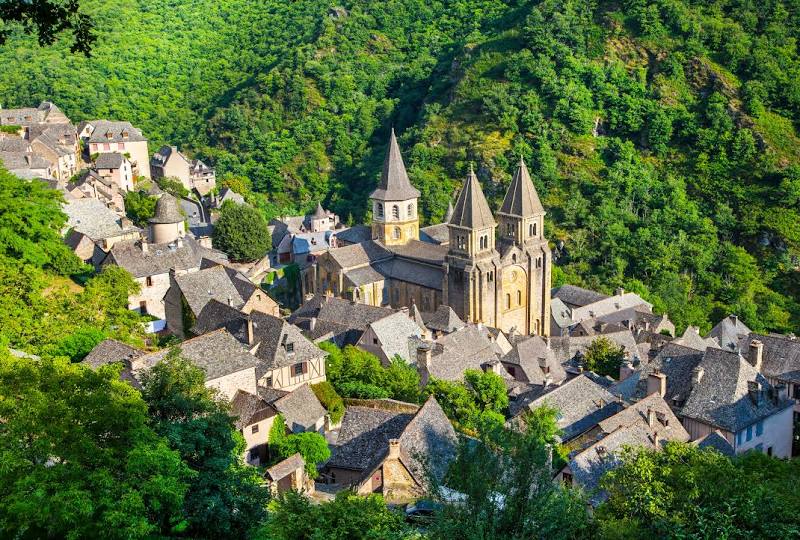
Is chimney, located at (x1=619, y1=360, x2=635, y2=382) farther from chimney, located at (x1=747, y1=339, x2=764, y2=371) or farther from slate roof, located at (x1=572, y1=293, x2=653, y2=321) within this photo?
slate roof, located at (x1=572, y1=293, x2=653, y2=321)

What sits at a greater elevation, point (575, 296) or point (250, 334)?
Answer: point (250, 334)

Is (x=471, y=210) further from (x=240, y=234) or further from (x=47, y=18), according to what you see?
(x=47, y=18)

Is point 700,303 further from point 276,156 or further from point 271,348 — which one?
point 276,156

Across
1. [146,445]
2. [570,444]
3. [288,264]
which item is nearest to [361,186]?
[288,264]

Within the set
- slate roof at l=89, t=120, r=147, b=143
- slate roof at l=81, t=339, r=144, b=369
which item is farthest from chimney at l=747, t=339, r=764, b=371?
slate roof at l=89, t=120, r=147, b=143

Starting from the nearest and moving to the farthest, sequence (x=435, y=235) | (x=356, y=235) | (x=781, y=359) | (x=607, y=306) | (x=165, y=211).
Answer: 1. (x=781, y=359)
2. (x=165, y=211)
3. (x=607, y=306)
4. (x=356, y=235)
5. (x=435, y=235)

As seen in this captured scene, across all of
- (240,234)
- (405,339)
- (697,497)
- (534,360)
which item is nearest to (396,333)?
(405,339)
